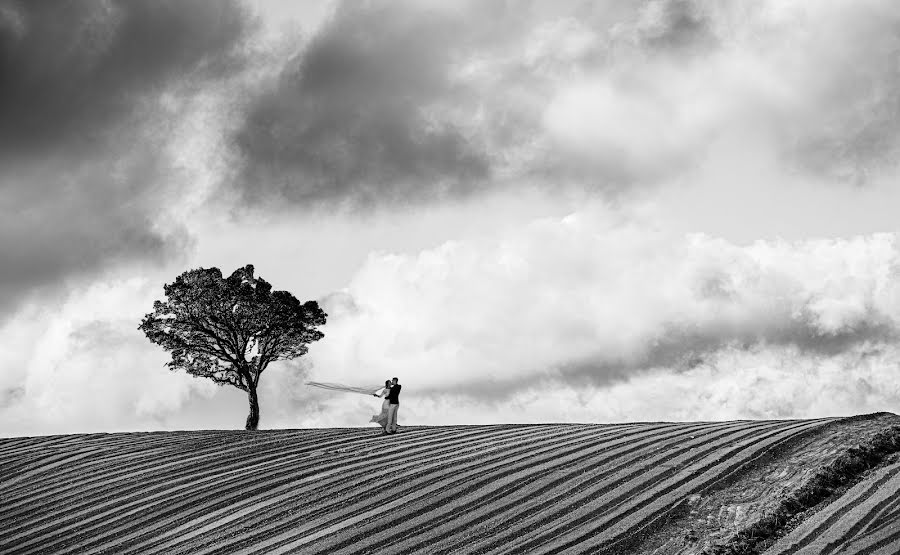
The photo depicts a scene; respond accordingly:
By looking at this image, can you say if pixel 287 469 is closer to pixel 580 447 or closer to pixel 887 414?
pixel 580 447

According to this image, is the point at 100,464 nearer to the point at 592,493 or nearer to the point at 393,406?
the point at 393,406

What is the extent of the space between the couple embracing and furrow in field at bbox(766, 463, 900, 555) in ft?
58.6

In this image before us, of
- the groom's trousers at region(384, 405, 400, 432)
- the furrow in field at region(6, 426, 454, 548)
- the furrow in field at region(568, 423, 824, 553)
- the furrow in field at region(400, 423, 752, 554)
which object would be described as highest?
the groom's trousers at region(384, 405, 400, 432)

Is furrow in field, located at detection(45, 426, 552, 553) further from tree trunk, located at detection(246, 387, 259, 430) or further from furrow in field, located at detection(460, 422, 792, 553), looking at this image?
tree trunk, located at detection(246, 387, 259, 430)

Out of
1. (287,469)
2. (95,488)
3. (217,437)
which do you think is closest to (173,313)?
(217,437)

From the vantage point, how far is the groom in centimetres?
3562

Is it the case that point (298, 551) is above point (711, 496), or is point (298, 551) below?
above

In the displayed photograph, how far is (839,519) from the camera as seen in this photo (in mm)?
21609

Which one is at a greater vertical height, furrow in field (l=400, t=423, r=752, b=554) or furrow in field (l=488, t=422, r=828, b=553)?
furrow in field (l=400, t=423, r=752, b=554)

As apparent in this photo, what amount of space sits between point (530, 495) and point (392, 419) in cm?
1241

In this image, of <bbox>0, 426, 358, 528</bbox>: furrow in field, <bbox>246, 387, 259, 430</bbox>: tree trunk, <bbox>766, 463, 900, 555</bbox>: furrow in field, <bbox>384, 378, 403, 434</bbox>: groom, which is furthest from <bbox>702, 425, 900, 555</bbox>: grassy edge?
<bbox>246, 387, 259, 430</bbox>: tree trunk

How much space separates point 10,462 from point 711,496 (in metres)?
32.4

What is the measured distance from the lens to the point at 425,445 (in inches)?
1337

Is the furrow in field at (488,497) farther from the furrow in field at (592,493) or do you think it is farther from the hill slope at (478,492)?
the furrow in field at (592,493)
